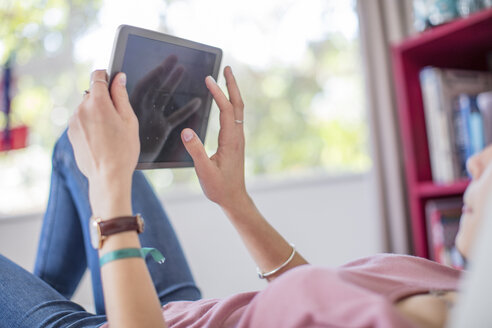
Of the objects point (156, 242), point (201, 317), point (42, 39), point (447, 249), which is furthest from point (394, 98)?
point (42, 39)

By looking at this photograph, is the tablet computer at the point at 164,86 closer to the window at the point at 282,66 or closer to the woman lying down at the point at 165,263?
the woman lying down at the point at 165,263

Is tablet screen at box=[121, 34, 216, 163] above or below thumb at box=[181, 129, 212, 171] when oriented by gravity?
above

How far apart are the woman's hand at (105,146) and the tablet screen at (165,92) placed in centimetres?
12

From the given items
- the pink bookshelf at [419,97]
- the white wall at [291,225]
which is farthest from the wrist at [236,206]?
the white wall at [291,225]

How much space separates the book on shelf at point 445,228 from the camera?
151 centimetres

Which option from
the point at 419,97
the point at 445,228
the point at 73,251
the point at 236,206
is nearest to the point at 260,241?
the point at 236,206

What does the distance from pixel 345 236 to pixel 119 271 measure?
147 centimetres

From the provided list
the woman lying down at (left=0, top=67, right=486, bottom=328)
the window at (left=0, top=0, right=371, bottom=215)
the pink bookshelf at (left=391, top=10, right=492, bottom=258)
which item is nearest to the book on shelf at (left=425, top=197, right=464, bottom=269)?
the pink bookshelf at (left=391, top=10, right=492, bottom=258)

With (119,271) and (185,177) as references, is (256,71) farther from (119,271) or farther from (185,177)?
(119,271)

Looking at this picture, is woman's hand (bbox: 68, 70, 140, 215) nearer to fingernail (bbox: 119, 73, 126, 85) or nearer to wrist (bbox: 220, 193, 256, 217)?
fingernail (bbox: 119, 73, 126, 85)

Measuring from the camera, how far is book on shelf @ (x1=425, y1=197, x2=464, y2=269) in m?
1.51

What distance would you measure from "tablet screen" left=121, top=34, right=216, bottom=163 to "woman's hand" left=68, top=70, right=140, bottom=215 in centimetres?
12

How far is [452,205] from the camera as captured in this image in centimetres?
158

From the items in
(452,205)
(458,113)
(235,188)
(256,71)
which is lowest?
(452,205)
